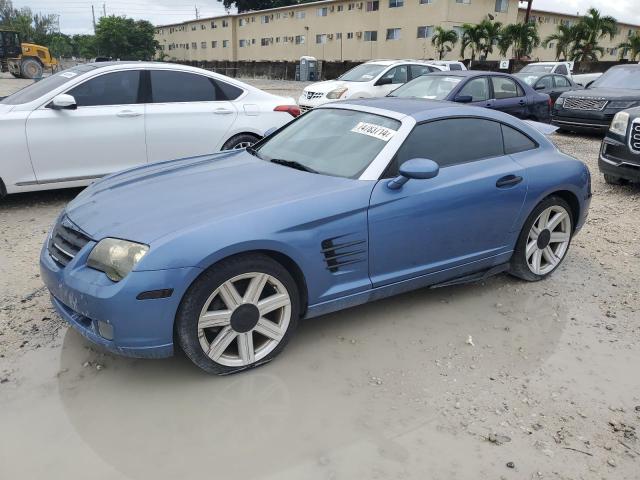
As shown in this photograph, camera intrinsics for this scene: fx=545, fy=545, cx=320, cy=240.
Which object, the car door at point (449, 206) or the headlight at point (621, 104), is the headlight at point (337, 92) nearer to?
the headlight at point (621, 104)

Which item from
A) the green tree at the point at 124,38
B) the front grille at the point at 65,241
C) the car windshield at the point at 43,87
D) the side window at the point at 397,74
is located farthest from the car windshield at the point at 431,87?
the green tree at the point at 124,38

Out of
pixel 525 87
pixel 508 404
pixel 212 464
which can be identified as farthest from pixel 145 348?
pixel 525 87

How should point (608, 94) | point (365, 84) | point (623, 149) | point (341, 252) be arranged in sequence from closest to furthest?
1. point (341, 252)
2. point (623, 149)
3. point (608, 94)
4. point (365, 84)

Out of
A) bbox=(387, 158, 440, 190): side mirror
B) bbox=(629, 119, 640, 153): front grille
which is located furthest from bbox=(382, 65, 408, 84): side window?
bbox=(387, 158, 440, 190): side mirror

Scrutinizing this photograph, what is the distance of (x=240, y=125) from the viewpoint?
6.79 m

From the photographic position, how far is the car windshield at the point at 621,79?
12.2 meters

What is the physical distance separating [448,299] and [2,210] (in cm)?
491

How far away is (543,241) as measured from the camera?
14.5 feet

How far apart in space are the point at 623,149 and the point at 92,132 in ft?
21.7

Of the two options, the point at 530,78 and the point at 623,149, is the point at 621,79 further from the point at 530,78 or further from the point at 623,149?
the point at 623,149

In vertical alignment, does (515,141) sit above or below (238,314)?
above

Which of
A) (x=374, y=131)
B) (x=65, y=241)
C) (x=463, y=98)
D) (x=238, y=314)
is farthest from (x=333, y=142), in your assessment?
(x=463, y=98)

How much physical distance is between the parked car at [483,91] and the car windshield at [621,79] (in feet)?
8.54

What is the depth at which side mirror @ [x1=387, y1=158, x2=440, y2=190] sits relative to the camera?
3.32 m
